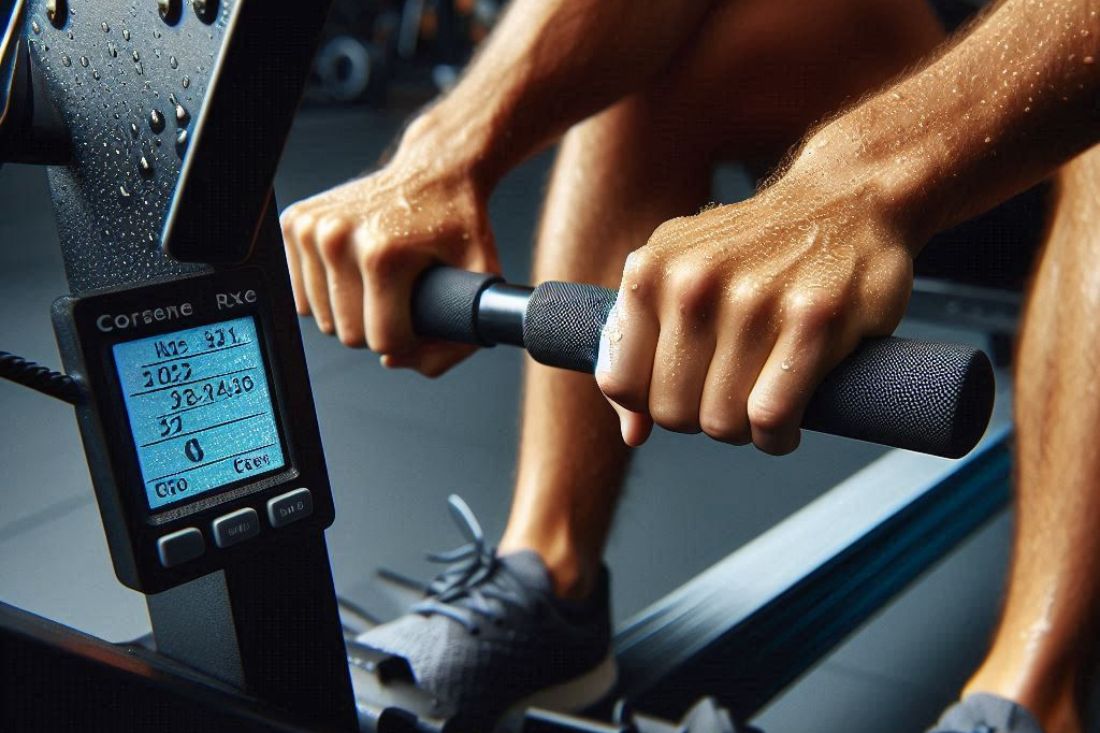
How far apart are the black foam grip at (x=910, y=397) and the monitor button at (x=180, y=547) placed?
0.28 metres

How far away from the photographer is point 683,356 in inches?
18.9

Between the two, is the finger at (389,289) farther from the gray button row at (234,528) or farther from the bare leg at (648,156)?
the bare leg at (648,156)

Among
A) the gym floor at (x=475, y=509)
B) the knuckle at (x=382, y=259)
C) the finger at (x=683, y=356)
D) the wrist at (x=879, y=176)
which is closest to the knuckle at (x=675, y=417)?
the finger at (x=683, y=356)

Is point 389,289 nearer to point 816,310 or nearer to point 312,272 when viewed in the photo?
point 312,272

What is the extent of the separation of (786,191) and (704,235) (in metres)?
0.06

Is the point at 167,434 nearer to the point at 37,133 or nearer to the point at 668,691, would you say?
the point at 37,133

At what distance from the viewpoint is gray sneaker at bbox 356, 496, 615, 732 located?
0.93m

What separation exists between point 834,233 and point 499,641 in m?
0.60

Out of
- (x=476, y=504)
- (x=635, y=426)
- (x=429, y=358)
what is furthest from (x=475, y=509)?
(x=635, y=426)

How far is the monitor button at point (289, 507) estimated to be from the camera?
1.65 feet

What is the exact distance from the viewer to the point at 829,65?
0.88m

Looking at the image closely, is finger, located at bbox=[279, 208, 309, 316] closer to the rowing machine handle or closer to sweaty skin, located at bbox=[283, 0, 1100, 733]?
sweaty skin, located at bbox=[283, 0, 1100, 733]

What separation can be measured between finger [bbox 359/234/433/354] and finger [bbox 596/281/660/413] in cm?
20

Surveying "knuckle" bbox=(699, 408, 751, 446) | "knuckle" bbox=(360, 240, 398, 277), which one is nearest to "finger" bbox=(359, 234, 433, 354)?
"knuckle" bbox=(360, 240, 398, 277)
